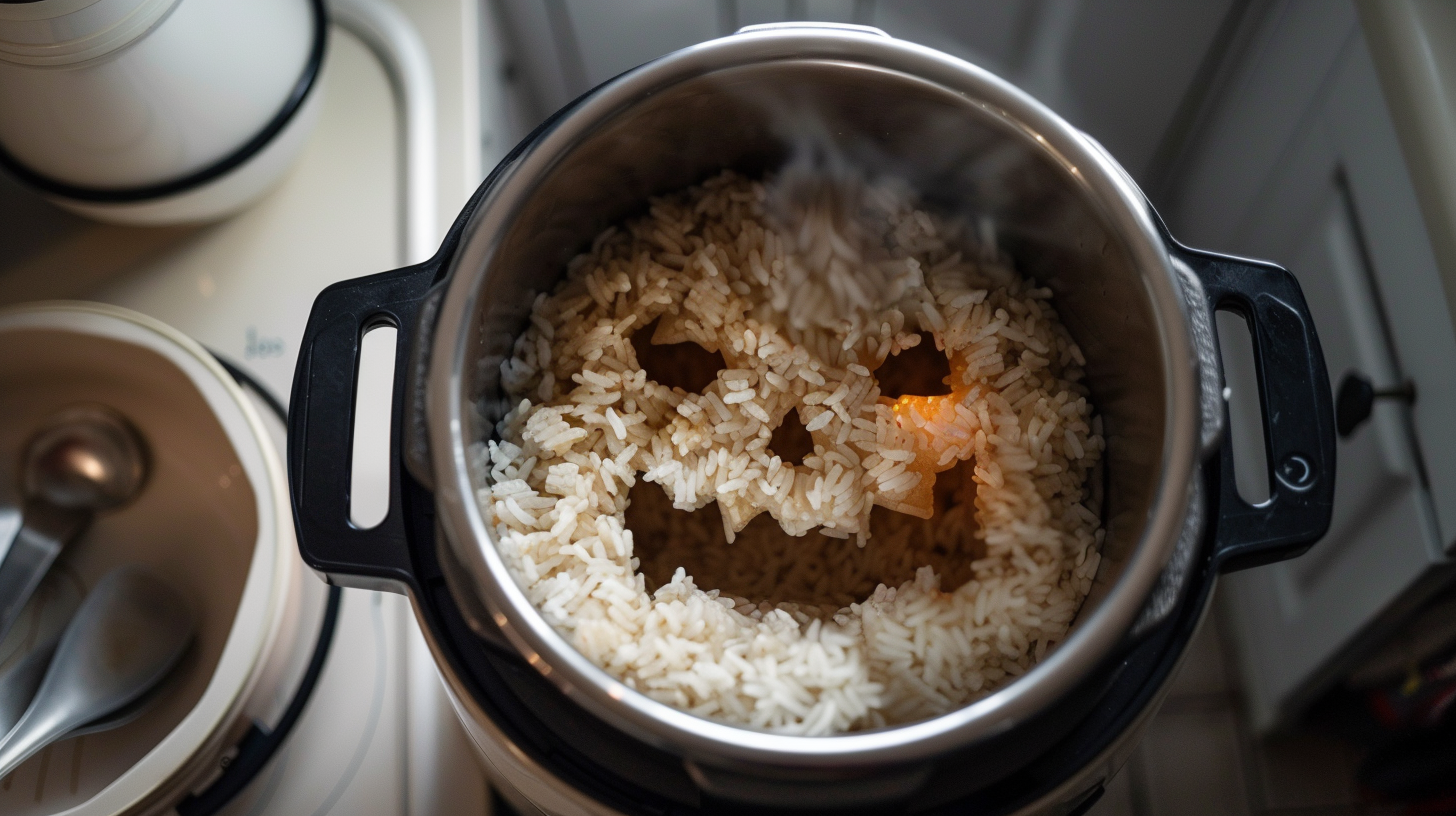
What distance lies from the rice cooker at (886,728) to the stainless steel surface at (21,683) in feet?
1.13

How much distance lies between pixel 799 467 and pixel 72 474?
60 cm

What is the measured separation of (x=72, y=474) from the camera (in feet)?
2.57

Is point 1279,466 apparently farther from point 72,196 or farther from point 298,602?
point 72,196

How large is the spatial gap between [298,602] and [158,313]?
0.34m

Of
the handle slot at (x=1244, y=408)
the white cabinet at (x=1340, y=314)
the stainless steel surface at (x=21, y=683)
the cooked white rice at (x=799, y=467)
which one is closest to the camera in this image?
the cooked white rice at (x=799, y=467)

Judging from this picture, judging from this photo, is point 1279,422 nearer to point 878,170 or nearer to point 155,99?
point 878,170

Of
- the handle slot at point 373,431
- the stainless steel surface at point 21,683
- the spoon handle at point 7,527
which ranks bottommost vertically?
the stainless steel surface at point 21,683

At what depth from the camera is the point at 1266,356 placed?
0.56 metres

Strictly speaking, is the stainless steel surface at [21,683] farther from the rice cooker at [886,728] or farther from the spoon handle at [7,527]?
the rice cooker at [886,728]

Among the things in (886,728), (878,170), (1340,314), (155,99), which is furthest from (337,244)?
(1340,314)

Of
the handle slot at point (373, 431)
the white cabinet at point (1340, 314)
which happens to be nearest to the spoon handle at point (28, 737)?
the handle slot at point (373, 431)

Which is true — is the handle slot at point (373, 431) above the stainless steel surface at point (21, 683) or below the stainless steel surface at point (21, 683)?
above

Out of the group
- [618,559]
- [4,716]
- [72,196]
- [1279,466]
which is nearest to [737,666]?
[618,559]

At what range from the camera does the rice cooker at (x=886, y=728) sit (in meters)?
0.49
